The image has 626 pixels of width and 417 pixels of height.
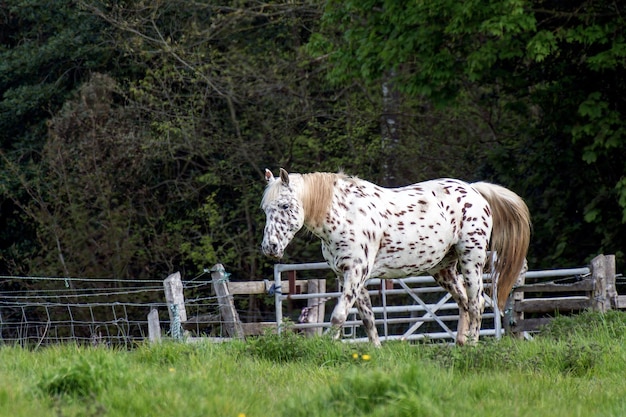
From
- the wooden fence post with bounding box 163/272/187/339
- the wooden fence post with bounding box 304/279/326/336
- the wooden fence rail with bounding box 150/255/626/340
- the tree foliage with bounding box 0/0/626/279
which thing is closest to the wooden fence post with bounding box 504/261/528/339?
the wooden fence rail with bounding box 150/255/626/340

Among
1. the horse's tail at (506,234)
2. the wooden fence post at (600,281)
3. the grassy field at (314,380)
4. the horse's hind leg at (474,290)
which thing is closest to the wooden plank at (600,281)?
the wooden fence post at (600,281)

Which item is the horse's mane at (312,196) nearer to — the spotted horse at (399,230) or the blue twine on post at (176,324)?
the spotted horse at (399,230)

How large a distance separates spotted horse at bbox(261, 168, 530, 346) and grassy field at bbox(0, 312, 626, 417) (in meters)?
0.99

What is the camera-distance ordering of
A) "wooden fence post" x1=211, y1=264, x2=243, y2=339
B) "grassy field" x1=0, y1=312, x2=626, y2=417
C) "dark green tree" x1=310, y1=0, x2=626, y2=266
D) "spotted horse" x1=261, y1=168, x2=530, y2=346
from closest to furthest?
1. "grassy field" x1=0, y1=312, x2=626, y2=417
2. "spotted horse" x1=261, y1=168, x2=530, y2=346
3. "wooden fence post" x1=211, y1=264, x2=243, y2=339
4. "dark green tree" x1=310, y1=0, x2=626, y2=266

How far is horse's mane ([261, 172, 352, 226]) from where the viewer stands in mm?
9023

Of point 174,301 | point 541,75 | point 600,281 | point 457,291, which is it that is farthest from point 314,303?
point 541,75

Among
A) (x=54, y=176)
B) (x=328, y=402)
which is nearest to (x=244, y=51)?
(x=54, y=176)

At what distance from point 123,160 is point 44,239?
244 cm

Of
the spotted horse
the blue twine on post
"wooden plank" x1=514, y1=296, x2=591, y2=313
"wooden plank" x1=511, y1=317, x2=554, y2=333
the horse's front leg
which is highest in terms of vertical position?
the spotted horse

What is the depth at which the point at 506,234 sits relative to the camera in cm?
1034

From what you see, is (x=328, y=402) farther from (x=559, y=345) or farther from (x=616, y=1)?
(x=616, y=1)

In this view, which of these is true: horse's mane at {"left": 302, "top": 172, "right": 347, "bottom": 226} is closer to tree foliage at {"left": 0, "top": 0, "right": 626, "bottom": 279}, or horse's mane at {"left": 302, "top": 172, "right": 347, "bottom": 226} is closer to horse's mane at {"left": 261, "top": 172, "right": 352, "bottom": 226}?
horse's mane at {"left": 261, "top": 172, "right": 352, "bottom": 226}

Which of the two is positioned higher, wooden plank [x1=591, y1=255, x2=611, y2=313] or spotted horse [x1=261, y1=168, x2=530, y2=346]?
spotted horse [x1=261, y1=168, x2=530, y2=346]

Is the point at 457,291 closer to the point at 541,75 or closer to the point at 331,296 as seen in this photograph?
the point at 331,296
